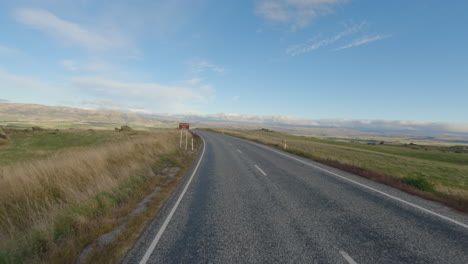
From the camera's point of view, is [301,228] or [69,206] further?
[69,206]

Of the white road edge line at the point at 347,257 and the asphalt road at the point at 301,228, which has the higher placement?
the white road edge line at the point at 347,257

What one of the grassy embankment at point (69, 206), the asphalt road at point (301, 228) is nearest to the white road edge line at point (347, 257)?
the asphalt road at point (301, 228)

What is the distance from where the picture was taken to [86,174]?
7.60m

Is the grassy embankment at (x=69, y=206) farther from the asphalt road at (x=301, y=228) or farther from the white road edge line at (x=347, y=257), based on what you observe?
the white road edge line at (x=347, y=257)

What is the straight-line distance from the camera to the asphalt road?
339 cm

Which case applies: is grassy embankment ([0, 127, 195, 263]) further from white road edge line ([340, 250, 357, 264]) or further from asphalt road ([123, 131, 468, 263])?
white road edge line ([340, 250, 357, 264])

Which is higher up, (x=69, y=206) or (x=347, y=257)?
(x=347, y=257)

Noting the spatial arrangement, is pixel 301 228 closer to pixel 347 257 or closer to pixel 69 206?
pixel 347 257

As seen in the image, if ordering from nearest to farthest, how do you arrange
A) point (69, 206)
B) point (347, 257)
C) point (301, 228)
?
1. point (347, 257)
2. point (301, 228)
3. point (69, 206)

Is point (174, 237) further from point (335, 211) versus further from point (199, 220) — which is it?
point (335, 211)

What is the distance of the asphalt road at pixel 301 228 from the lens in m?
3.39

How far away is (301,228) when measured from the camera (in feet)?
14.1

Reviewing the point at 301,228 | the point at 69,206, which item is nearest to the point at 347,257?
the point at 301,228

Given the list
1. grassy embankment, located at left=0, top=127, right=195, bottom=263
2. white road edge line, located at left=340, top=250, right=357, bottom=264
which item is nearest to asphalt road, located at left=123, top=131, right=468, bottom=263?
white road edge line, located at left=340, top=250, right=357, bottom=264
